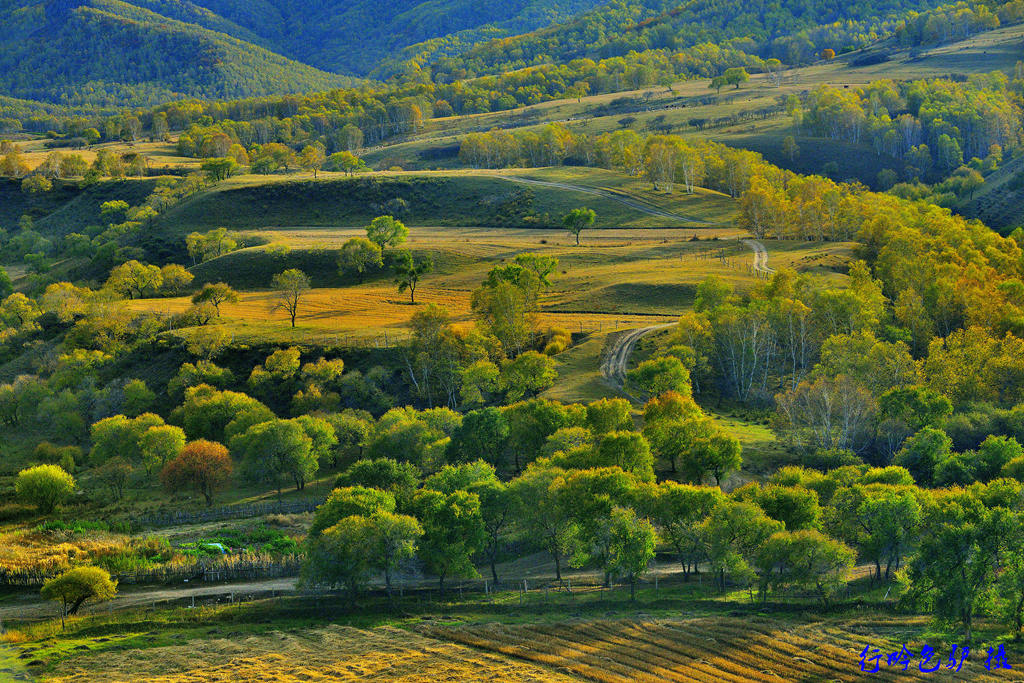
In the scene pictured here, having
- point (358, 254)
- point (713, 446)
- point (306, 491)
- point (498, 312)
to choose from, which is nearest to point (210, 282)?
point (358, 254)

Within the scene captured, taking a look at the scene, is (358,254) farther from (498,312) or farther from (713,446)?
(713,446)

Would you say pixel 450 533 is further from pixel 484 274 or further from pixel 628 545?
pixel 484 274

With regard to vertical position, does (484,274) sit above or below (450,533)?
above

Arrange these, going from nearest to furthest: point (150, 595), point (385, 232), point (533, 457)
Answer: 1. point (150, 595)
2. point (533, 457)
3. point (385, 232)

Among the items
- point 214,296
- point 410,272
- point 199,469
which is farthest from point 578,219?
point 199,469

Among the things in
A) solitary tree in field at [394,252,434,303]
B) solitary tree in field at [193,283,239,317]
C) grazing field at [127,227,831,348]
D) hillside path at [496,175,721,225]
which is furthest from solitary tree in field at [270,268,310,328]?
hillside path at [496,175,721,225]

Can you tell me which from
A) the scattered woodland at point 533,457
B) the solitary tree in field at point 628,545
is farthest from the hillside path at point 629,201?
the solitary tree in field at point 628,545
